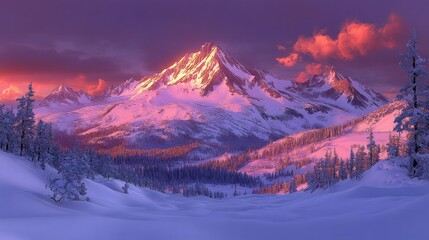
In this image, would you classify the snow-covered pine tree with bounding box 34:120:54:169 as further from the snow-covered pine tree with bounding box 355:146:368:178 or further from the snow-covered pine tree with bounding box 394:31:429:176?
the snow-covered pine tree with bounding box 355:146:368:178

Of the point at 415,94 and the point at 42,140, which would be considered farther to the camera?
the point at 42,140

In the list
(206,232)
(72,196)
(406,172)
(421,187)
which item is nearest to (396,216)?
(206,232)

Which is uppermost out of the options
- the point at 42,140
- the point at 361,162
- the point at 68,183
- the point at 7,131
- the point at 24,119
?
the point at 24,119

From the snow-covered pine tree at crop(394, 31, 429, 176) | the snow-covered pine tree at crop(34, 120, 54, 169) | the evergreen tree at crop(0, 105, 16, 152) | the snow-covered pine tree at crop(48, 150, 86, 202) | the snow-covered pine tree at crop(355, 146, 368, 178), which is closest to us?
the snow-covered pine tree at crop(394, 31, 429, 176)

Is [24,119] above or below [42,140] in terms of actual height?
above

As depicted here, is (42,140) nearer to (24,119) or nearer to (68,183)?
(24,119)

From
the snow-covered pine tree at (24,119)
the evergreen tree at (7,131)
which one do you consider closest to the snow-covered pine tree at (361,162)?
the snow-covered pine tree at (24,119)

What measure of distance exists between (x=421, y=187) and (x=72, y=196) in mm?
33018

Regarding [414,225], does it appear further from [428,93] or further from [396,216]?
[428,93]

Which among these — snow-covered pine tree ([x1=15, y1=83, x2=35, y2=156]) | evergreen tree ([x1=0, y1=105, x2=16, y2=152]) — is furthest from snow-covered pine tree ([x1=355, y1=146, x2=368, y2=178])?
evergreen tree ([x1=0, y1=105, x2=16, y2=152])

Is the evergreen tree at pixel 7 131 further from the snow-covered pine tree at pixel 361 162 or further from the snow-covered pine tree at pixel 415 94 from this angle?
the snow-covered pine tree at pixel 361 162

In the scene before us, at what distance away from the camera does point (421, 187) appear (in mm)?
26641

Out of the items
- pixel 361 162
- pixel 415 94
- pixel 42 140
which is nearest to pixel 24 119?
pixel 42 140

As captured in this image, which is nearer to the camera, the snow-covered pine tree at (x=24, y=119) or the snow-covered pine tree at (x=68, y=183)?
the snow-covered pine tree at (x=68, y=183)
